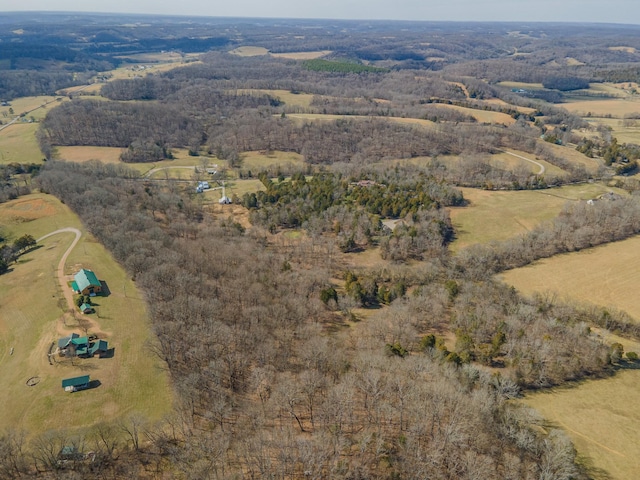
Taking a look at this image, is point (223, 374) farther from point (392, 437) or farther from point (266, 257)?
point (266, 257)

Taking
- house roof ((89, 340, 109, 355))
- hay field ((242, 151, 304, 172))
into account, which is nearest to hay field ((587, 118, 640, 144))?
hay field ((242, 151, 304, 172))

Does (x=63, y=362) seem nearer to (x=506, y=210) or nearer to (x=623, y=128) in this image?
(x=506, y=210)

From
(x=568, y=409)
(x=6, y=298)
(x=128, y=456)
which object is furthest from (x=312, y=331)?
(x=6, y=298)

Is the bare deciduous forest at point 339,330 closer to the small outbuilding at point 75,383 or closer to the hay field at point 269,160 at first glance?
the small outbuilding at point 75,383

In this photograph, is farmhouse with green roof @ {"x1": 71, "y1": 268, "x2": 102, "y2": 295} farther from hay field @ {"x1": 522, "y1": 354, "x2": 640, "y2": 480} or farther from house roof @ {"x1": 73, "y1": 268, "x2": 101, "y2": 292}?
hay field @ {"x1": 522, "y1": 354, "x2": 640, "y2": 480}

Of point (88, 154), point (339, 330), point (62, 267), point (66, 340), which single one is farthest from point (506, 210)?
point (88, 154)
